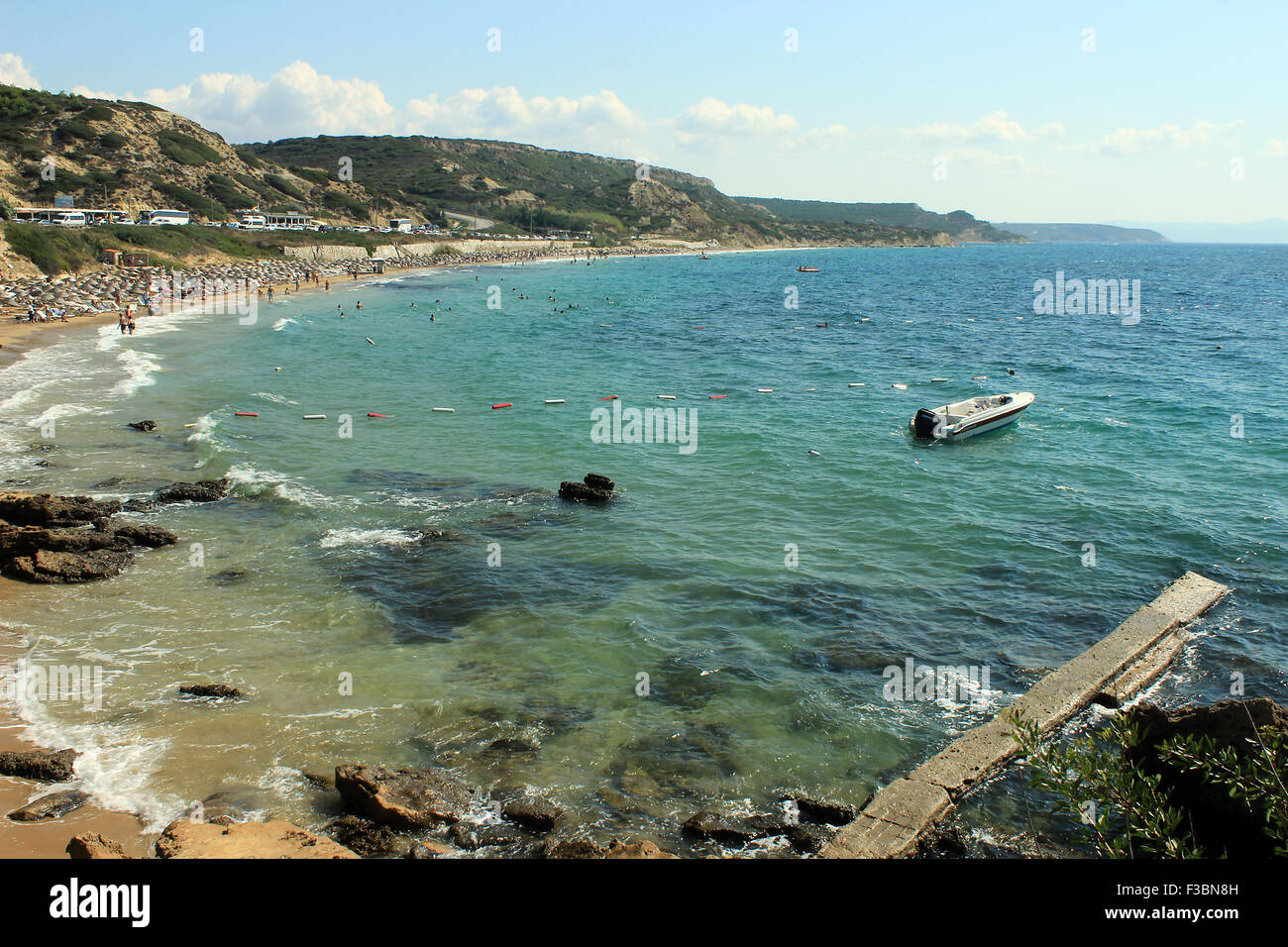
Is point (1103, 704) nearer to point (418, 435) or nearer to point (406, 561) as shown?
point (406, 561)

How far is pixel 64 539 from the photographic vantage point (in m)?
19.5

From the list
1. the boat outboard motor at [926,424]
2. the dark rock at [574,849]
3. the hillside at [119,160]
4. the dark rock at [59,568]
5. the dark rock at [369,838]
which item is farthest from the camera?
the hillside at [119,160]

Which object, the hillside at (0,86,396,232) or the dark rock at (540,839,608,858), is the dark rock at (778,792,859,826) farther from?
the hillside at (0,86,396,232)

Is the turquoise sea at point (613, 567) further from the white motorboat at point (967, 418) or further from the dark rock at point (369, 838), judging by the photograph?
the white motorboat at point (967, 418)

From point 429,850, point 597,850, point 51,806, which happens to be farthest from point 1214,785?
point 51,806

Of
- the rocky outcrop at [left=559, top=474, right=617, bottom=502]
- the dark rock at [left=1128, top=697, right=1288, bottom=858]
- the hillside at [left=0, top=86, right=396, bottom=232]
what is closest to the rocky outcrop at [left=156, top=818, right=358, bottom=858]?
the dark rock at [left=1128, top=697, right=1288, bottom=858]

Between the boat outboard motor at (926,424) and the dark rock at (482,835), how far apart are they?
25055mm

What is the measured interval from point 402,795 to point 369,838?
0.75 meters

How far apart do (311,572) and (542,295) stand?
77.9m

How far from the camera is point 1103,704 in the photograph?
14320 mm

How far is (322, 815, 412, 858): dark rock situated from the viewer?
10.6 meters

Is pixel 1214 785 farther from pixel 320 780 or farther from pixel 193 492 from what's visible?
pixel 193 492

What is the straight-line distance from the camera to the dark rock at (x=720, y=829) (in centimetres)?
1109

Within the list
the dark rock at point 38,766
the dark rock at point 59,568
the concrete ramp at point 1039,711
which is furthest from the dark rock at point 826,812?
the dark rock at point 59,568
